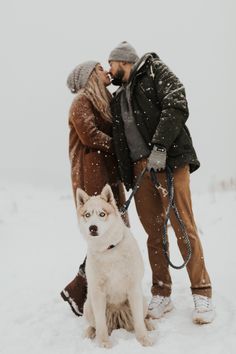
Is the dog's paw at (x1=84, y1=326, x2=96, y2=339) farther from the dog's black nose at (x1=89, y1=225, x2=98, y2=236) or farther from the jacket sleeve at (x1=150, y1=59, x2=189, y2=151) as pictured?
the jacket sleeve at (x1=150, y1=59, x2=189, y2=151)

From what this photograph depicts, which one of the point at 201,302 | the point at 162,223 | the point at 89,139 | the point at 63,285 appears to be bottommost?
the point at 63,285

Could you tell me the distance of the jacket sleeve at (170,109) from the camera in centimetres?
339

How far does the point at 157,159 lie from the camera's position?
3.39m

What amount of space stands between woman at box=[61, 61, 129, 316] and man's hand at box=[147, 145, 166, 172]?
571mm

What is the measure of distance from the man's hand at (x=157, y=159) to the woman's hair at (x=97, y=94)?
0.75 m

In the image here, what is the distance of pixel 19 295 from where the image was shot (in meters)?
4.94

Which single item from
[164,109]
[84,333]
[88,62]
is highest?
[88,62]

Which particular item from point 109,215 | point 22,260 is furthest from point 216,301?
point 22,260

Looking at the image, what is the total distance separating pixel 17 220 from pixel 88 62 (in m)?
8.03

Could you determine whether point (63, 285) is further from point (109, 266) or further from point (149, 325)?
point (109, 266)

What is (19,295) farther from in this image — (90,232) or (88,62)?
(88,62)

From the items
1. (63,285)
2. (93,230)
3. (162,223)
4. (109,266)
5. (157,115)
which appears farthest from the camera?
(63,285)

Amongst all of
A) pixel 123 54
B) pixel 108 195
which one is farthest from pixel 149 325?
pixel 123 54

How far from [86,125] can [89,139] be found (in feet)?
0.46
